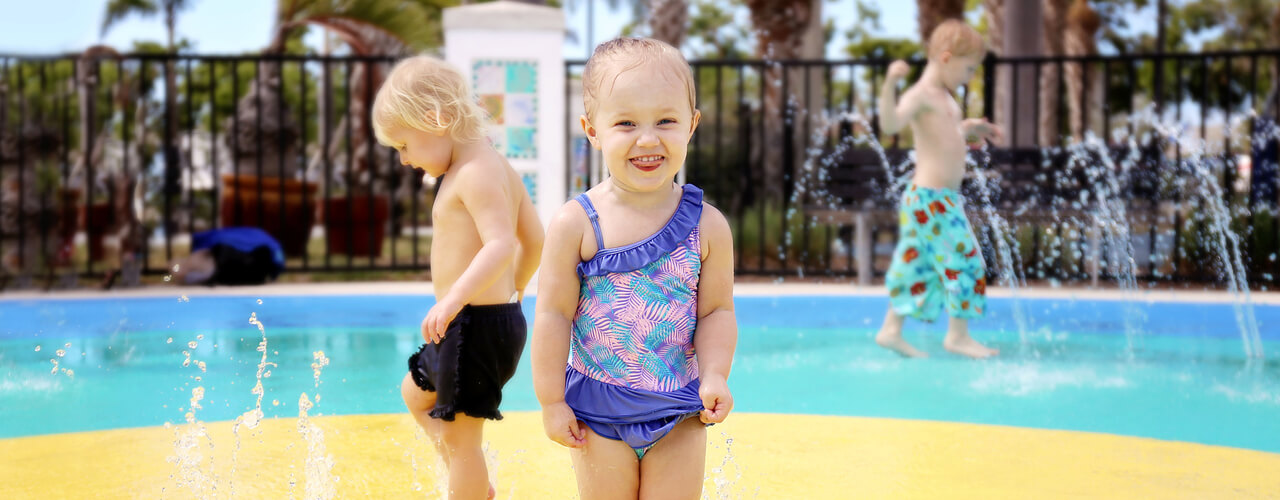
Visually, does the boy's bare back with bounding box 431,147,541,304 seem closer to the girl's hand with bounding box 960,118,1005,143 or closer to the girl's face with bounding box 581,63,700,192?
the girl's face with bounding box 581,63,700,192

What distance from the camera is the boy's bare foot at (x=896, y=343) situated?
5871mm

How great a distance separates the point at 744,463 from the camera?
134 inches

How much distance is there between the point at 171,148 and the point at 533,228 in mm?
8593

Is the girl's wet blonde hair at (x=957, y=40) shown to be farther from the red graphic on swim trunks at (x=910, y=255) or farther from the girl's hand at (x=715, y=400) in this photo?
the girl's hand at (x=715, y=400)

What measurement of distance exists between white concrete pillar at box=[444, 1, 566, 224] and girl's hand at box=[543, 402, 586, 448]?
6.67 meters

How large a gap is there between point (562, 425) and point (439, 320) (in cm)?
48

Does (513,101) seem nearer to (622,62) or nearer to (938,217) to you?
(938,217)

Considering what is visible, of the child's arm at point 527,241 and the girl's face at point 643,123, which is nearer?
the girl's face at point 643,123

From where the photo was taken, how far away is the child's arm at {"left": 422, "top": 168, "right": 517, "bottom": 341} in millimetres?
2500

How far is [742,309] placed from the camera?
8211 mm

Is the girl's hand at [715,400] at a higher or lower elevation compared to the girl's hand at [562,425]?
higher

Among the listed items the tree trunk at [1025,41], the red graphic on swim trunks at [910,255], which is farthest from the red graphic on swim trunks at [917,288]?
the tree trunk at [1025,41]

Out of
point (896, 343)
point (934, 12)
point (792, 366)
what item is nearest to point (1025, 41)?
point (934, 12)

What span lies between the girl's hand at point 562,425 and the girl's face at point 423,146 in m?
0.92
